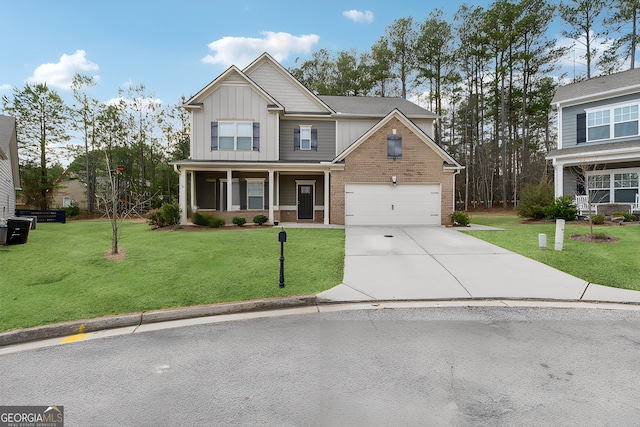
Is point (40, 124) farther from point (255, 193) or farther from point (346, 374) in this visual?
point (346, 374)

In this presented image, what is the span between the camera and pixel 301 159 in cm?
1902

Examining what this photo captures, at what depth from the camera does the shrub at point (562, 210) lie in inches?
611

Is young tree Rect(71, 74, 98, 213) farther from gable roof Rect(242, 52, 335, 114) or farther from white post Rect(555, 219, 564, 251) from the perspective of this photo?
white post Rect(555, 219, 564, 251)

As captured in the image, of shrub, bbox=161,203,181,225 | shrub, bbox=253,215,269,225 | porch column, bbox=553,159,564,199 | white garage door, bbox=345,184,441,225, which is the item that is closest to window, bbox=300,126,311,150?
white garage door, bbox=345,184,441,225

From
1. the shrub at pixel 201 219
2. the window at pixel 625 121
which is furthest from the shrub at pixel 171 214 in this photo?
the window at pixel 625 121

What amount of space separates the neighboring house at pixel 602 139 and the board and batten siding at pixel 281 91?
1365cm

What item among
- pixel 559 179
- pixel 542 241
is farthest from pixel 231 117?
pixel 559 179

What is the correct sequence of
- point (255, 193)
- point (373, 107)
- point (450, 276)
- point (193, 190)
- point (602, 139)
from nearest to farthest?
1. point (450, 276)
2. point (602, 139)
3. point (193, 190)
4. point (255, 193)
5. point (373, 107)

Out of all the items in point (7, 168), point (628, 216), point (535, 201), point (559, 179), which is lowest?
point (628, 216)

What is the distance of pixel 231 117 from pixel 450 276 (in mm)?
14242

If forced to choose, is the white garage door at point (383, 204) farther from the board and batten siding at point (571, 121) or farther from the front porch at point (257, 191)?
the board and batten siding at point (571, 121)

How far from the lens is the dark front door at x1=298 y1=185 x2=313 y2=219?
765 inches

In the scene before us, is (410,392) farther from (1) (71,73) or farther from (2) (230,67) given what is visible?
(1) (71,73)

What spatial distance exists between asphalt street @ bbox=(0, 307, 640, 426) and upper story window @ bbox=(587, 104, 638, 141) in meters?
16.3
